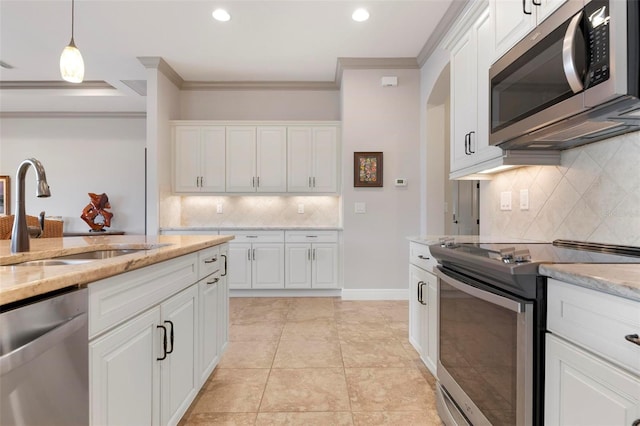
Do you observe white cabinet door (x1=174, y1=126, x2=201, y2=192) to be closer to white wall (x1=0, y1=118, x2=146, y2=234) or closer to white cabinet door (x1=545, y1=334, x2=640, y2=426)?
white wall (x1=0, y1=118, x2=146, y2=234)

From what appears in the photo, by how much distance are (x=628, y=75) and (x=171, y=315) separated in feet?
6.08

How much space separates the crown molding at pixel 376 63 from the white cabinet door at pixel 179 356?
11.3ft

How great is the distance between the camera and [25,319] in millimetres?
714

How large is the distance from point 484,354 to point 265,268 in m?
3.28

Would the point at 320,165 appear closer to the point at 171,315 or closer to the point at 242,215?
the point at 242,215

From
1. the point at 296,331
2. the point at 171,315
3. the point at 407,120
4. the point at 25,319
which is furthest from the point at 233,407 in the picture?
the point at 407,120

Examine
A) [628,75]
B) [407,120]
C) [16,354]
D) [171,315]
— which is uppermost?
[407,120]

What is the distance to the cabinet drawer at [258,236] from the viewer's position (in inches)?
171

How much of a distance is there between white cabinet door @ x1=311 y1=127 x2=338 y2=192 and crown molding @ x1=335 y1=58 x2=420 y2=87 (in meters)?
0.80

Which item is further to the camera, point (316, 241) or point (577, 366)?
point (316, 241)

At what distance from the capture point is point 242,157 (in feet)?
14.9

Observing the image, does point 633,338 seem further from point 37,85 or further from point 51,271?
point 37,85

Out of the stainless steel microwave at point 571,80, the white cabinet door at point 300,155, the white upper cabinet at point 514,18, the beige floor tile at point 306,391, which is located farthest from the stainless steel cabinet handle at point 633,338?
the white cabinet door at point 300,155

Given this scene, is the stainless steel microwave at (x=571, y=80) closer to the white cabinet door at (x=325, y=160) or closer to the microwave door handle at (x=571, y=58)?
the microwave door handle at (x=571, y=58)
